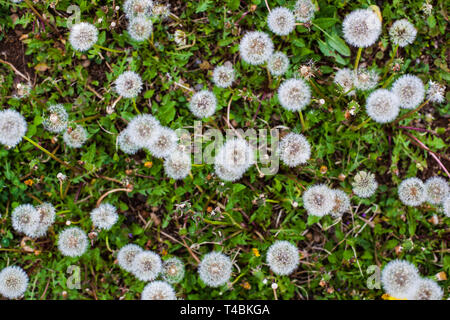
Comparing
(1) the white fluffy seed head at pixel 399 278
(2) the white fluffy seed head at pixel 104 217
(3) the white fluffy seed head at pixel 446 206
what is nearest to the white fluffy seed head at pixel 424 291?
(1) the white fluffy seed head at pixel 399 278

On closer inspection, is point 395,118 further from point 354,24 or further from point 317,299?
point 317,299

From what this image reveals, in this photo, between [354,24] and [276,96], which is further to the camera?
[276,96]

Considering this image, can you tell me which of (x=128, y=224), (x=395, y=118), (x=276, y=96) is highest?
(x=276, y=96)

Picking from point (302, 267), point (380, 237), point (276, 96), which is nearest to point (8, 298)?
point (302, 267)

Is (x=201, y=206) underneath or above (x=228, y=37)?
underneath

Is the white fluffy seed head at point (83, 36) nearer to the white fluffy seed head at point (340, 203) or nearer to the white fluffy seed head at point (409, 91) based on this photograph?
the white fluffy seed head at point (340, 203)

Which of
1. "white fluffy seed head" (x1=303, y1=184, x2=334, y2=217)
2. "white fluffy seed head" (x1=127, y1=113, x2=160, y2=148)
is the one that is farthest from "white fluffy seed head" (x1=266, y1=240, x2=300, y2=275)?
"white fluffy seed head" (x1=127, y1=113, x2=160, y2=148)

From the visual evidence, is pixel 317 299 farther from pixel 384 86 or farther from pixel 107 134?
pixel 107 134
